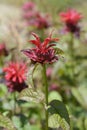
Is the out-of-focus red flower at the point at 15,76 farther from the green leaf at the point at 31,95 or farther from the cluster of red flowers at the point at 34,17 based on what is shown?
the cluster of red flowers at the point at 34,17

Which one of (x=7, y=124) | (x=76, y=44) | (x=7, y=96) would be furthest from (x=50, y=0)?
(x=7, y=124)

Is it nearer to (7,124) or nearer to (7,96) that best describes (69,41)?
(7,96)

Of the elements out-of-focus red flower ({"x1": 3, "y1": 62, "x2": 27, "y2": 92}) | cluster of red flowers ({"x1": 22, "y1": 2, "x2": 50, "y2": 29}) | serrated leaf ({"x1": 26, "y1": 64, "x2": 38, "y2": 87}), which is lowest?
serrated leaf ({"x1": 26, "y1": 64, "x2": 38, "y2": 87})

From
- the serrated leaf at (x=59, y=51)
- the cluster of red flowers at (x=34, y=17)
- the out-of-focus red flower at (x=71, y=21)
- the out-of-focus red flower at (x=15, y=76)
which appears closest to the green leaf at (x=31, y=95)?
the serrated leaf at (x=59, y=51)

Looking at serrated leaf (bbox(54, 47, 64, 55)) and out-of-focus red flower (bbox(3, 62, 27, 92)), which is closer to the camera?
serrated leaf (bbox(54, 47, 64, 55))

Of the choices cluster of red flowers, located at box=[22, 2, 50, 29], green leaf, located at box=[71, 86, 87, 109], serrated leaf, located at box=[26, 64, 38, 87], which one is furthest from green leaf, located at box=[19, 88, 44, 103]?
cluster of red flowers, located at box=[22, 2, 50, 29]

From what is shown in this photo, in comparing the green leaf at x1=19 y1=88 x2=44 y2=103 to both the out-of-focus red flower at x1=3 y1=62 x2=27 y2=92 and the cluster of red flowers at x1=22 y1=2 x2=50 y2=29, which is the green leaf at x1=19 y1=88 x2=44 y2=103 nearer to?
the out-of-focus red flower at x1=3 y1=62 x2=27 y2=92

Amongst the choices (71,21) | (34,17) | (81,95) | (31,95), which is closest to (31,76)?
(31,95)
